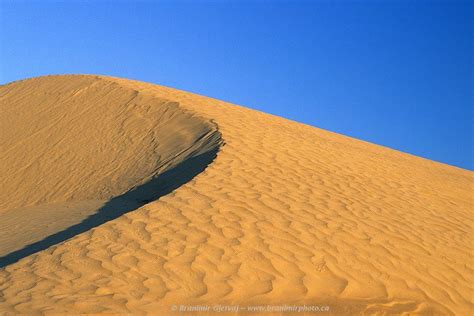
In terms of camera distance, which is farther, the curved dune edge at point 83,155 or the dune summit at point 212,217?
the curved dune edge at point 83,155

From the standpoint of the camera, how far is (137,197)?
11.6 m

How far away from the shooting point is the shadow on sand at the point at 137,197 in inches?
373

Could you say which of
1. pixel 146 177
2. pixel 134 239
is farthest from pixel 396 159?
pixel 134 239

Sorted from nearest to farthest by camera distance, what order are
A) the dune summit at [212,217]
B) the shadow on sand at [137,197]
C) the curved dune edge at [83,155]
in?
the dune summit at [212,217] → the shadow on sand at [137,197] → the curved dune edge at [83,155]

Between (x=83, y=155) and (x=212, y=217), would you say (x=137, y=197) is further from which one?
(x=83, y=155)

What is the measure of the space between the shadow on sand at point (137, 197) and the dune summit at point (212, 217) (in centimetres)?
5

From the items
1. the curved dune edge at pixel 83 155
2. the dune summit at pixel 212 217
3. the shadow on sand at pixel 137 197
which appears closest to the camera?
the dune summit at pixel 212 217

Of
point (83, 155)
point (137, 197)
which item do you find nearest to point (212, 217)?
point (137, 197)

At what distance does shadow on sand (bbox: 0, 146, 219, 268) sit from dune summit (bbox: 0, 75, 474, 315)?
5 cm

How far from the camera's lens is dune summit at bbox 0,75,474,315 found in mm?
7211

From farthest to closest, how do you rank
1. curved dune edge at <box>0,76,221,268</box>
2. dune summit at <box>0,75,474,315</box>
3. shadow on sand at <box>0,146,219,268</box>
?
curved dune edge at <box>0,76,221,268</box>, shadow on sand at <box>0,146,219,268</box>, dune summit at <box>0,75,474,315</box>

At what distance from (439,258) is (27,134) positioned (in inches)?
491

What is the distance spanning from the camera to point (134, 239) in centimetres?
830

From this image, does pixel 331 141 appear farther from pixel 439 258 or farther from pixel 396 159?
pixel 439 258
